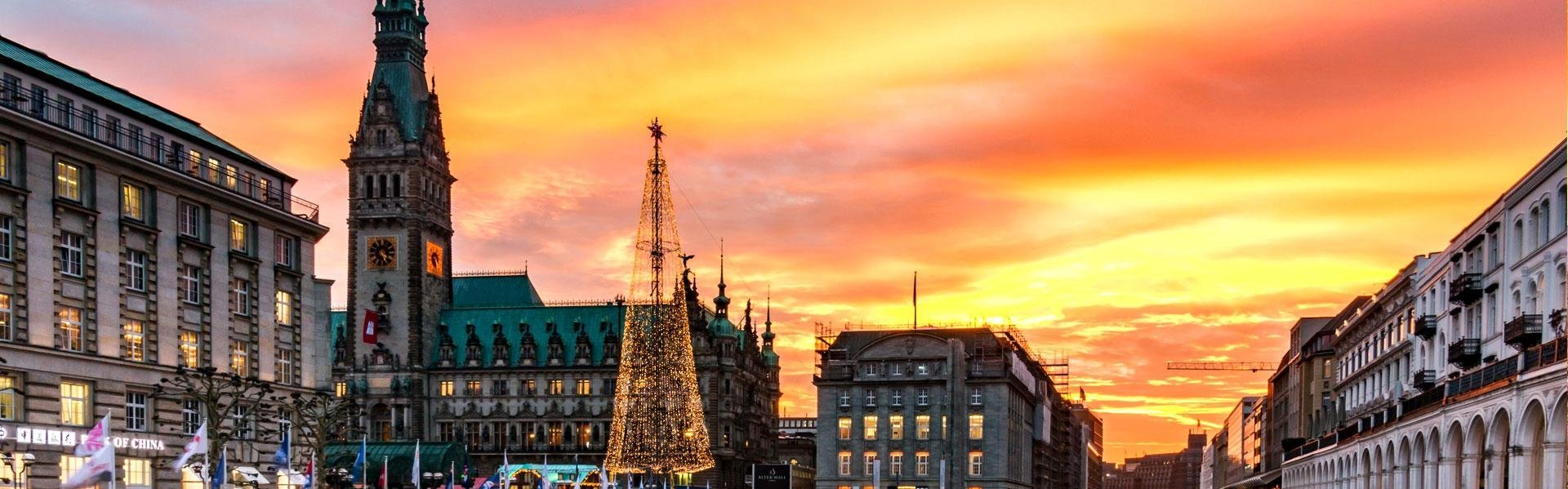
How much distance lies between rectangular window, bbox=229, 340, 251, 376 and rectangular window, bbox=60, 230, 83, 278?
43.7 ft

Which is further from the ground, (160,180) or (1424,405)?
(160,180)

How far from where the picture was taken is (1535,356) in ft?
184

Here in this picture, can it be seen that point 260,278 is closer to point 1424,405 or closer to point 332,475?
point 332,475

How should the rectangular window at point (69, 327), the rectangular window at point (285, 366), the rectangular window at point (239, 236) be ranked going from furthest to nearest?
the rectangular window at point (285, 366) → the rectangular window at point (239, 236) → the rectangular window at point (69, 327)

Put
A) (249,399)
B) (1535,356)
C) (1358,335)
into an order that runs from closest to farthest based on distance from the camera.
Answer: (1535,356) → (249,399) → (1358,335)

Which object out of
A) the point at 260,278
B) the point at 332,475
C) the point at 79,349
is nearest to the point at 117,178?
the point at 79,349

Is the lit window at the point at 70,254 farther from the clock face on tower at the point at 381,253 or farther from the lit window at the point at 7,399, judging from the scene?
the clock face on tower at the point at 381,253

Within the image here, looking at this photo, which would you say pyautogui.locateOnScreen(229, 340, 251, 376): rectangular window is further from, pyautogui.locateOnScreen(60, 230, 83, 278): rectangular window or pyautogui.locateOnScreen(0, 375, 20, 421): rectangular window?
pyautogui.locateOnScreen(0, 375, 20, 421): rectangular window

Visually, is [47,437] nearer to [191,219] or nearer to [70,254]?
[70,254]

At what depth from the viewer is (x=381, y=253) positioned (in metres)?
196

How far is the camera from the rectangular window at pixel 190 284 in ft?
269

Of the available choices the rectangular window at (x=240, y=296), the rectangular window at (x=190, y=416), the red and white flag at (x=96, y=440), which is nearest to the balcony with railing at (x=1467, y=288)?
the red and white flag at (x=96, y=440)

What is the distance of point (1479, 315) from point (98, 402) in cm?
7035

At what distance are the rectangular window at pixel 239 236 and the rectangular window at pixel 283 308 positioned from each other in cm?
388
